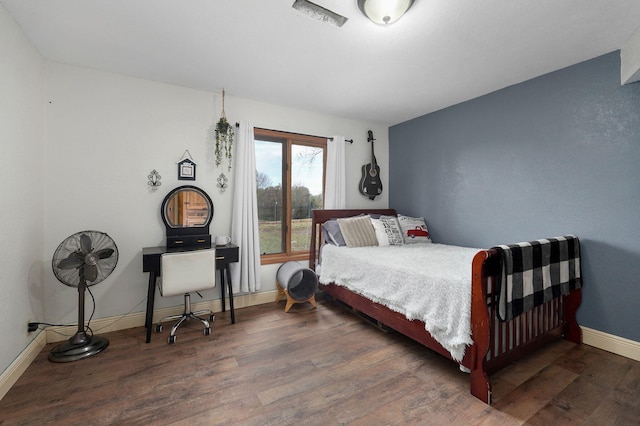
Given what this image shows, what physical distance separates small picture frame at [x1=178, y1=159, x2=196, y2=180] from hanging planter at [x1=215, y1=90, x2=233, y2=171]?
10.6 inches

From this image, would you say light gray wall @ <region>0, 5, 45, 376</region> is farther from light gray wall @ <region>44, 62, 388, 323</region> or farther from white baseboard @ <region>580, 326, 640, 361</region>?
white baseboard @ <region>580, 326, 640, 361</region>

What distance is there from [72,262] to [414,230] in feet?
11.4

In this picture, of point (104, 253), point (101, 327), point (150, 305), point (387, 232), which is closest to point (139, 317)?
point (101, 327)

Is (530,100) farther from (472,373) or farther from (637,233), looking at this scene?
(472,373)

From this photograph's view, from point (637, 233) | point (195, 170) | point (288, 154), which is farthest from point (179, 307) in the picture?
point (637, 233)

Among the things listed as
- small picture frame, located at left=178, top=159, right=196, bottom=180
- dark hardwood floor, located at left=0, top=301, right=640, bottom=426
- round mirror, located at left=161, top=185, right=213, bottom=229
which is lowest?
dark hardwood floor, located at left=0, top=301, right=640, bottom=426

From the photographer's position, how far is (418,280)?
6.84 ft

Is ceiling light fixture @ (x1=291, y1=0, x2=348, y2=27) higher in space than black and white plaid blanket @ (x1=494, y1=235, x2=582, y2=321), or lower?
higher

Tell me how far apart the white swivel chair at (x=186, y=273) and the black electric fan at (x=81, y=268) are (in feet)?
1.47

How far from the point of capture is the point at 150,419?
5.00 ft

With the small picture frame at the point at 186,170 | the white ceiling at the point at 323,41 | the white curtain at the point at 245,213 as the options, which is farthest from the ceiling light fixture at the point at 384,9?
the small picture frame at the point at 186,170

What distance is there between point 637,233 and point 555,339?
1068mm

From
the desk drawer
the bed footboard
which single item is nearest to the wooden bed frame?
the bed footboard

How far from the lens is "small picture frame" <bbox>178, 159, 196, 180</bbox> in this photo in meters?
2.88
